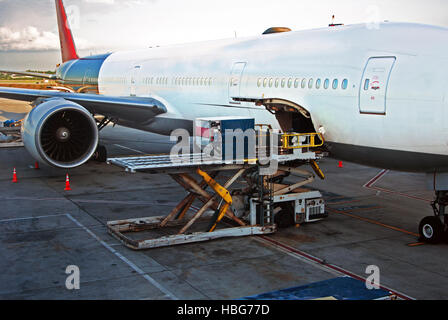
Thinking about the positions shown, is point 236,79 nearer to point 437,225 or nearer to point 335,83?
point 335,83

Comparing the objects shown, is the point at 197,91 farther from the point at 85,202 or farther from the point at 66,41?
the point at 66,41

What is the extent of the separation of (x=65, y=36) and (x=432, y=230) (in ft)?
85.6

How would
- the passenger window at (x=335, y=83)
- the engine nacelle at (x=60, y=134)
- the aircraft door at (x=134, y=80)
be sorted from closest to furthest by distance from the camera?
the passenger window at (x=335, y=83) → the engine nacelle at (x=60, y=134) → the aircraft door at (x=134, y=80)

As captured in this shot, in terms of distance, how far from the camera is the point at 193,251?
398 inches

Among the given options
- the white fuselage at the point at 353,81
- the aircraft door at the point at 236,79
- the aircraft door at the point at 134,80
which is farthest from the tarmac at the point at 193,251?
the aircraft door at the point at 134,80

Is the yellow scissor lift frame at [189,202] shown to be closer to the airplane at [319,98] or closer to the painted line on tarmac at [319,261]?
the painted line on tarmac at [319,261]

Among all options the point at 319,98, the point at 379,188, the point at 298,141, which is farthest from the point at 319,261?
the point at 379,188

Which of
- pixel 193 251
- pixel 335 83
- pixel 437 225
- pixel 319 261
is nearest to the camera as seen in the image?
pixel 319 261

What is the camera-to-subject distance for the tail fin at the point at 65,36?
30.8 metres

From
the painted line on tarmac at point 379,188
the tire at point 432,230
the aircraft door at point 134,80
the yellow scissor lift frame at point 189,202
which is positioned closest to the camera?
the yellow scissor lift frame at point 189,202

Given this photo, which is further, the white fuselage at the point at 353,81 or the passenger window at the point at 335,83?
the passenger window at the point at 335,83

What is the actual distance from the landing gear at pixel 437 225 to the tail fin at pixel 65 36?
24570 millimetres

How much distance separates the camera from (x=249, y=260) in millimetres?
9625
